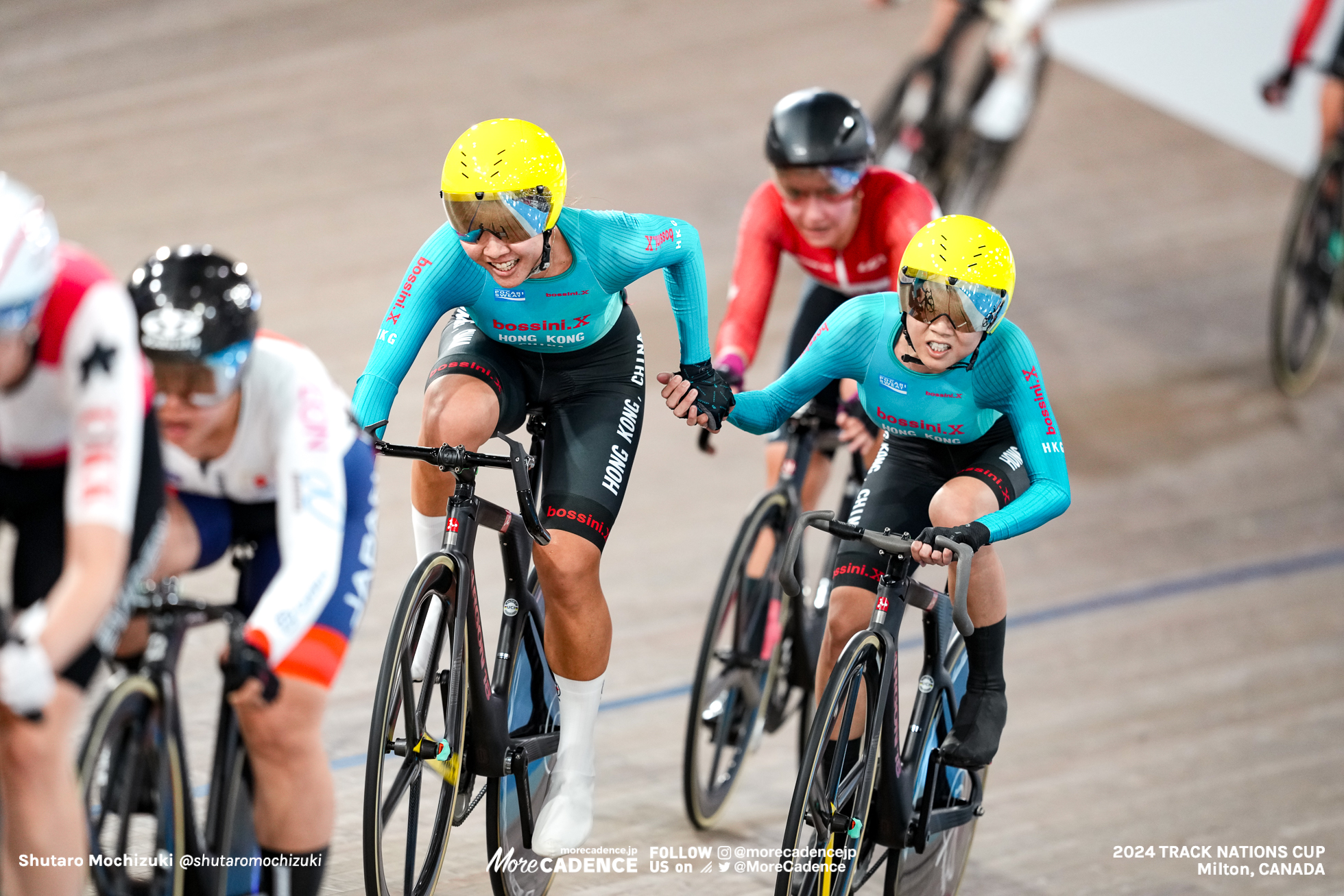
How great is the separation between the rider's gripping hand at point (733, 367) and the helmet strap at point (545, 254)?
0.87 meters

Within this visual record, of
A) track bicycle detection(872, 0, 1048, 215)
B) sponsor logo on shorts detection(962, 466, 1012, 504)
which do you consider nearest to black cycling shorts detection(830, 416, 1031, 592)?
sponsor logo on shorts detection(962, 466, 1012, 504)

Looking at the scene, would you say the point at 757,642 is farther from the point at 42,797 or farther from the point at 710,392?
the point at 42,797

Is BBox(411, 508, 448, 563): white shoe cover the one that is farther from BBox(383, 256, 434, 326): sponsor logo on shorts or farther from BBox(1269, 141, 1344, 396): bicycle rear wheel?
BBox(1269, 141, 1344, 396): bicycle rear wheel

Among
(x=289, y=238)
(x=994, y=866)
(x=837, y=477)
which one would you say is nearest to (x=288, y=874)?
(x=994, y=866)

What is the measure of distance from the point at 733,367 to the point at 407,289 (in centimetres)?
109

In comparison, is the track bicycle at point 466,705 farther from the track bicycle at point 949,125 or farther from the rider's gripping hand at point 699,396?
the track bicycle at point 949,125

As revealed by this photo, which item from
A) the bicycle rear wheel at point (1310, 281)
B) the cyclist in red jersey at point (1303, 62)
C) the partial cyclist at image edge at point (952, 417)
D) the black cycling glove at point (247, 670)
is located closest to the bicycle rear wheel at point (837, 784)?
the partial cyclist at image edge at point (952, 417)

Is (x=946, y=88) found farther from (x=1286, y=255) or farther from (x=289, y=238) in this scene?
(x=289, y=238)

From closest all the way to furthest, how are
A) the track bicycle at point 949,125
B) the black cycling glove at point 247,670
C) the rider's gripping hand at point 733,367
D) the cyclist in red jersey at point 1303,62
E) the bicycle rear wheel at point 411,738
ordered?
the black cycling glove at point 247,670 → the bicycle rear wheel at point 411,738 → the rider's gripping hand at point 733,367 → the cyclist in red jersey at point 1303,62 → the track bicycle at point 949,125

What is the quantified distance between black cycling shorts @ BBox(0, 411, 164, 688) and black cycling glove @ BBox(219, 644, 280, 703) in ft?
0.65

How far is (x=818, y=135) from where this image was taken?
412cm

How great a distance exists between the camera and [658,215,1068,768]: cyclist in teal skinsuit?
3.25 metres

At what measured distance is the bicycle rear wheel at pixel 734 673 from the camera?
4164 mm

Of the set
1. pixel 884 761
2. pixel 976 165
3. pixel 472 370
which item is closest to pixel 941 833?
pixel 884 761
